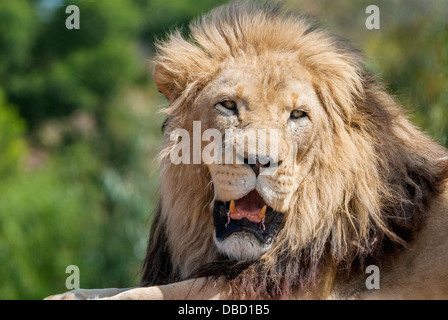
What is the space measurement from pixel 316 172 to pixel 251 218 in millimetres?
487

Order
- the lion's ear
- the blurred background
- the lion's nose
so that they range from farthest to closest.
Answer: the blurred background, the lion's ear, the lion's nose

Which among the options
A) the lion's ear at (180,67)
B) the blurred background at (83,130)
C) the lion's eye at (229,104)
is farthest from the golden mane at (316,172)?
the blurred background at (83,130)

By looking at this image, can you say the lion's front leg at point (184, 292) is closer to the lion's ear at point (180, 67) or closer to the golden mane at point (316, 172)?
the golden mane at point (316, 172)

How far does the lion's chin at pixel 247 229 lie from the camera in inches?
175

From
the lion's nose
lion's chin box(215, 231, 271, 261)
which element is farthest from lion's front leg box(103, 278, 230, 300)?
the lion's nose

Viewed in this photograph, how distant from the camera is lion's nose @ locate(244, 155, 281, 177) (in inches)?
168

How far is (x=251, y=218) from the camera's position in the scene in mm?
4430

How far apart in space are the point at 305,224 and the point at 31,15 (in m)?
22.7

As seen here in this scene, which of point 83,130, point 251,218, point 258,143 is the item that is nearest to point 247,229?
point 251,218

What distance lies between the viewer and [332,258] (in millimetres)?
4570

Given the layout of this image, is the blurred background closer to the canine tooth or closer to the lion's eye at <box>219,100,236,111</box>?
the lion's eye at <box>219,100,236,111</box>

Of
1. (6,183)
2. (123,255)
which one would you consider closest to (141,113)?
(6,183)

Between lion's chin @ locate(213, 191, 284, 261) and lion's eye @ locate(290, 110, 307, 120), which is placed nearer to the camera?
lion's chin @ locate(213, 191, 284, 261)
